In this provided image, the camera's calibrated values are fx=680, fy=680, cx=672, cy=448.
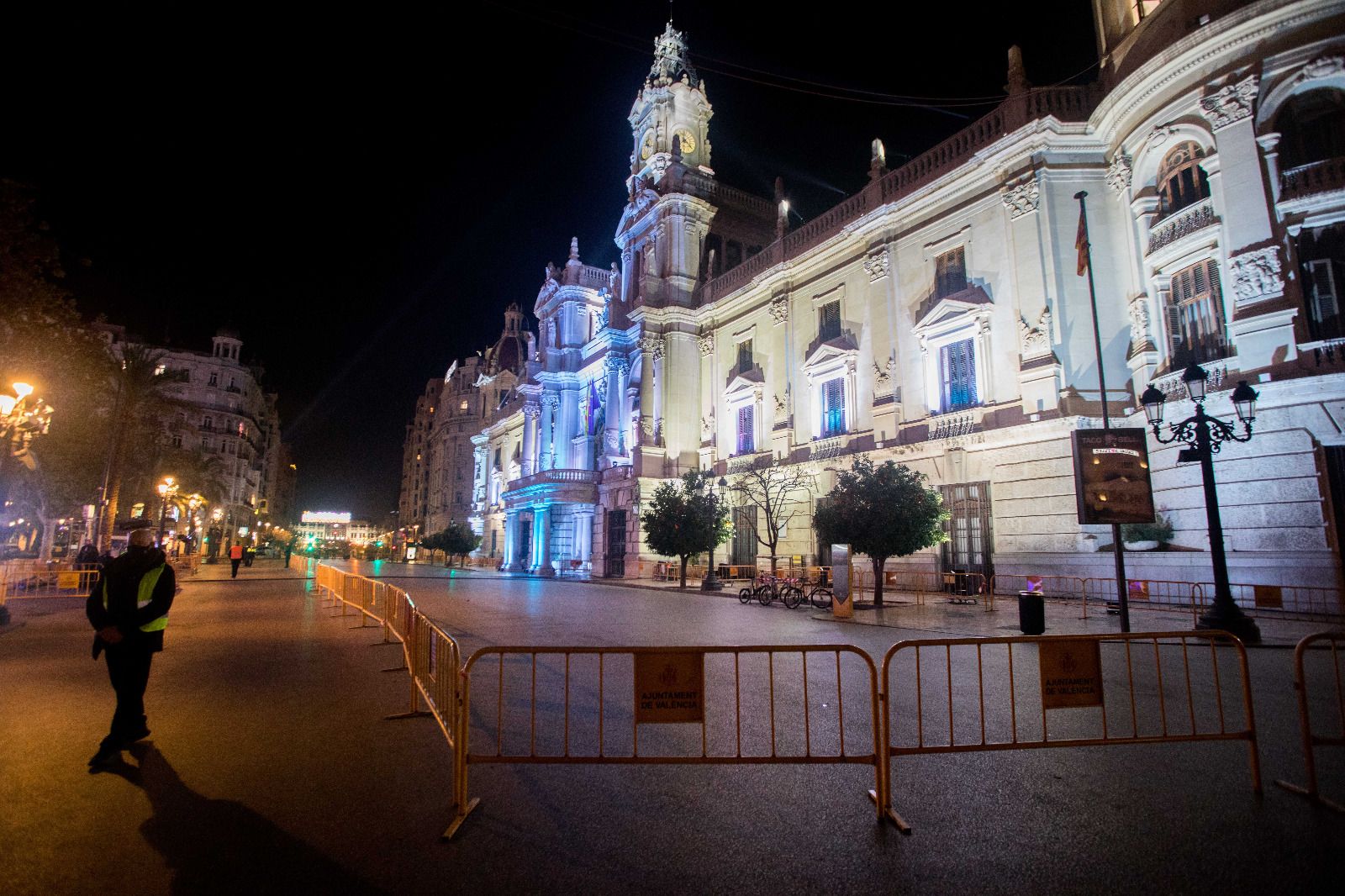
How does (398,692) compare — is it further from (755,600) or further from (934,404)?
(934,404)

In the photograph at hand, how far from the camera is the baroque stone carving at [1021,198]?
850 inches

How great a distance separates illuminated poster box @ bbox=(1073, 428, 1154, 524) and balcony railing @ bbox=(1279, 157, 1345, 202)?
9.05 metres

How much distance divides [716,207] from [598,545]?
68.6 feet

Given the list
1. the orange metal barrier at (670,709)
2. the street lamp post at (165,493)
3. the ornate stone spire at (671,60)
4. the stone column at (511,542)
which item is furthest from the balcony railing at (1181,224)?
the stone column at (511,542)

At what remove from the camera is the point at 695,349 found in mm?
38406

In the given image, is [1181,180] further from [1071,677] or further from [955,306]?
[1071,677]

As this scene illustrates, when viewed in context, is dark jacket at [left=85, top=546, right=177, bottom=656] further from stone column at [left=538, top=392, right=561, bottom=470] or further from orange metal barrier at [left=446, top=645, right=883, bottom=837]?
stone column at [left=538, top=392, right=561, bottom=470]

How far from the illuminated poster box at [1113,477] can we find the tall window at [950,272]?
12.7 metres

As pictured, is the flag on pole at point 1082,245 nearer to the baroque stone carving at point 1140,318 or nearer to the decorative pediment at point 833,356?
the baroque stone carving at point 1140,318

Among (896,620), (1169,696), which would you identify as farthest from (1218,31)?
(1169,696)

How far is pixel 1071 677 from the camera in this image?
495 cm

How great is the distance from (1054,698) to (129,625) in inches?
295

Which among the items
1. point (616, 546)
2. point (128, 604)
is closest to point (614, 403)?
point (616, 546)

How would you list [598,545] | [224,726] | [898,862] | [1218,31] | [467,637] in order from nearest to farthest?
[898,862], [224,726], [467,637], [1218,31], [598,545]
